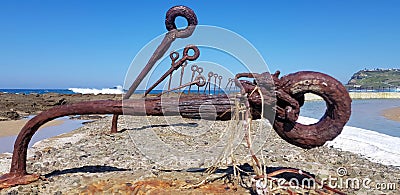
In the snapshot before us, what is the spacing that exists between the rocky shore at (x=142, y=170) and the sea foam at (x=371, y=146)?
1.48 ft

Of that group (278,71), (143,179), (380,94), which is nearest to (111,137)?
(143,179)

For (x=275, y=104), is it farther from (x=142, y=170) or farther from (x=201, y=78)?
(x=201, y=78)

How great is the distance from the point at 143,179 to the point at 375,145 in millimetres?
6275

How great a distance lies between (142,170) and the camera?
5129 mm

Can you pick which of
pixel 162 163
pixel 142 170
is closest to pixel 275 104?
pixel 142 170

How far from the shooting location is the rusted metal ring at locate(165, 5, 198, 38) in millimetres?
4070

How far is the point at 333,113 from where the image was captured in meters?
3.48

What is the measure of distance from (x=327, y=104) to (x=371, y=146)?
5.55m

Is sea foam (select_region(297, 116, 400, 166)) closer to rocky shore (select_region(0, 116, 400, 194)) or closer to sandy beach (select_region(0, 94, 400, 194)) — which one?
sandy beach (select_region(0, 94, 400, 194))

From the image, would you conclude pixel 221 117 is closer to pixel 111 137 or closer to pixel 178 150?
pixel 178 150

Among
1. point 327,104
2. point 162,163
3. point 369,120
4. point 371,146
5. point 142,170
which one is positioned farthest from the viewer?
point 369,120
